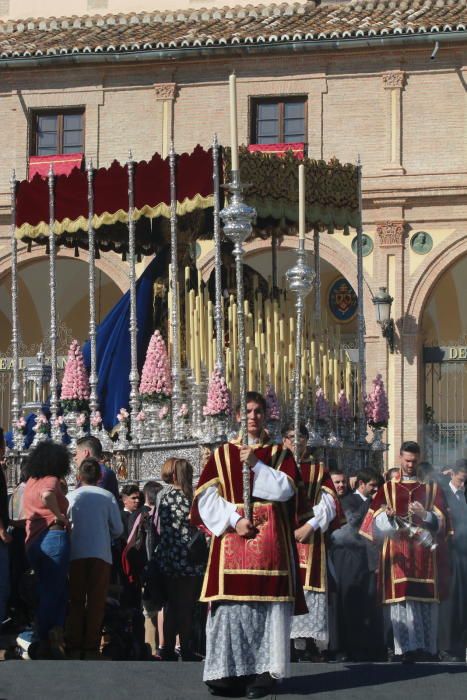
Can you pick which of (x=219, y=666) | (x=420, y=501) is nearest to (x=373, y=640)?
(x=420, y=501)

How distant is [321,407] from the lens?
18094 mm

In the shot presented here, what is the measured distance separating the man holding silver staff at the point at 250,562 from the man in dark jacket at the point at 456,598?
3273 millimetres

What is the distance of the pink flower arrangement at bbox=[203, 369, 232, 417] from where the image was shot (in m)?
16.2

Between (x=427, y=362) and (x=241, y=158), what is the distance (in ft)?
33.4

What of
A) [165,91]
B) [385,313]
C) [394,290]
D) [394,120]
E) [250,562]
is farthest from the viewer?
[165,91]

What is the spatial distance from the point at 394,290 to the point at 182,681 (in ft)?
57.9

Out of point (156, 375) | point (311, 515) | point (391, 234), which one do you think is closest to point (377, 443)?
point (156, 375)

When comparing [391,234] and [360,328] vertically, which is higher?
[391,234]

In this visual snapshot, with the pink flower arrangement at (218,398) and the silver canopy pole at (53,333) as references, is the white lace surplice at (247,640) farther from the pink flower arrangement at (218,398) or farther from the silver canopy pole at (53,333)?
the silver canopy pole at (53,333)

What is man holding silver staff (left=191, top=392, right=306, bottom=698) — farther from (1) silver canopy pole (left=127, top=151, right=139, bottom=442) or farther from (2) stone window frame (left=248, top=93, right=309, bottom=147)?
(2) stone window frame (left=248, top=93, right=309, bottom=147)

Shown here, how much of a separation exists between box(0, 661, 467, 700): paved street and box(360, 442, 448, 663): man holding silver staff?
1.70m

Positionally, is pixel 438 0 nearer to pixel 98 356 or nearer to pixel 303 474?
pixel 98 356

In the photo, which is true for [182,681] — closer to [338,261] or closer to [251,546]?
[251,546]

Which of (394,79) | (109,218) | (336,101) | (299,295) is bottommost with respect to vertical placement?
(299,295)
